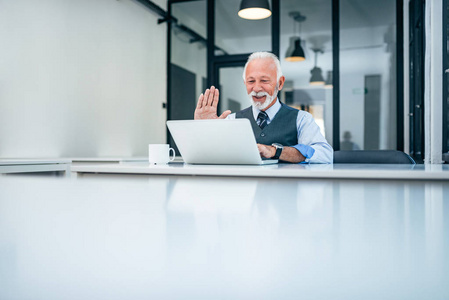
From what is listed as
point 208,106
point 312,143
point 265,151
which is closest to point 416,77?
point 312,143

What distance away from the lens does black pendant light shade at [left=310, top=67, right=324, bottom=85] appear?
18.3 ft

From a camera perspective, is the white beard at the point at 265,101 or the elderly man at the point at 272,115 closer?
the elderly man at the point at 272,115

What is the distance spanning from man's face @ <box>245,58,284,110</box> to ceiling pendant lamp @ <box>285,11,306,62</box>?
3342mm

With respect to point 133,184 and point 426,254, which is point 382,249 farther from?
point 133,184

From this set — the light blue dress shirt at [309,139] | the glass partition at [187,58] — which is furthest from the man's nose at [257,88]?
the glass partition at [187,58]

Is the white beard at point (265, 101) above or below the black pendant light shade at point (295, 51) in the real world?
below

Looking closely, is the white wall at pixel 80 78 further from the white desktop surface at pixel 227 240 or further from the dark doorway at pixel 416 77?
the dark doorway at pixel 416 77

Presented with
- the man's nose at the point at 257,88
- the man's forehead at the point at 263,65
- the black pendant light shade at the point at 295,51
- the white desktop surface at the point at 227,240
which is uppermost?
the black pendant light shade at the point at 295,51

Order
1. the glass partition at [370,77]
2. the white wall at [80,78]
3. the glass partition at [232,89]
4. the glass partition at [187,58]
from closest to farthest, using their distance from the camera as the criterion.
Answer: the white wall at [80,78] < the glass partition at [370,77] < the glass partition at [232,89] < the glass partition at [187,58]

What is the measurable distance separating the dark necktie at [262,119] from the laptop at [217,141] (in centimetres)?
106

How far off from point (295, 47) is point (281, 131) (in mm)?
3631

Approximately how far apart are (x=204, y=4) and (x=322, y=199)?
5818mm

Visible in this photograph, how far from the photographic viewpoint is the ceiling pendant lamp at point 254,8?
390 centimetres

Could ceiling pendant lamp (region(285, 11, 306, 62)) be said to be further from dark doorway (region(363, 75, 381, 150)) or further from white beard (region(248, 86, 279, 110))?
white beard (region(248, 86, 279, 110))
